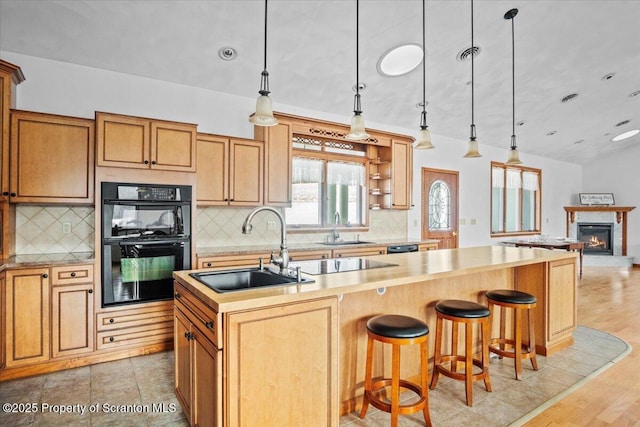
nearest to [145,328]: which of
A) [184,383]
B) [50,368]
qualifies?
[50,368]

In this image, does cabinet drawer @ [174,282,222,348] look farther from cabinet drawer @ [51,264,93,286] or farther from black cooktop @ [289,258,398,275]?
cabinet drawer @ [51,264,93,286]

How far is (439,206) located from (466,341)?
172 inches

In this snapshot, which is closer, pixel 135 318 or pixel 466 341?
pixel 466 341

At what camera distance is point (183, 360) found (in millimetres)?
2082

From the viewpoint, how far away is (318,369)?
183cm

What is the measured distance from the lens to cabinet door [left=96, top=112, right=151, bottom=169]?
10.2ft

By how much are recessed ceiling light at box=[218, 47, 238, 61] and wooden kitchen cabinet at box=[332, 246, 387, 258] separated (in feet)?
7.89

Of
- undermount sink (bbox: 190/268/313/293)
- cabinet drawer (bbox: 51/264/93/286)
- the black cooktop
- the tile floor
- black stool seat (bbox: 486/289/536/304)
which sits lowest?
the tile floor

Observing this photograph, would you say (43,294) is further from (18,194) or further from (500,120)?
(500,120)

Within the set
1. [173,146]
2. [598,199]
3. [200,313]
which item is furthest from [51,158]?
[598,199]

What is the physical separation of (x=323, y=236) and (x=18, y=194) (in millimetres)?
3319

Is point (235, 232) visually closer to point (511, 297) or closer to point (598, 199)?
point (511, 297)

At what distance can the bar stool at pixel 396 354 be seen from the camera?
2.02 m

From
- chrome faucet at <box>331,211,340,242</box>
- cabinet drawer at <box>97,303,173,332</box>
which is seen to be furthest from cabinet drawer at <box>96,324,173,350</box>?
chrome faucet at <box>331,211,340,242</box>
